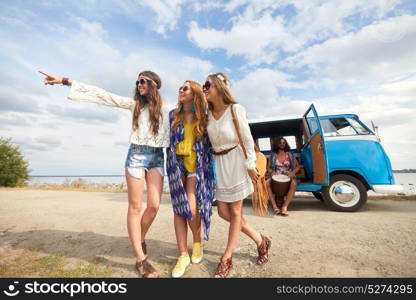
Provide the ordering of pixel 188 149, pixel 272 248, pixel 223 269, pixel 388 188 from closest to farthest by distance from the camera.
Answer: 1. pixel 223 269
2. pixel 188 149
3. pixel 272 248
4. pixel 388 188

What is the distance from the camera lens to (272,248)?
8.57ft

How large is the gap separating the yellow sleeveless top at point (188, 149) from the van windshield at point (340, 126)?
13.7ft

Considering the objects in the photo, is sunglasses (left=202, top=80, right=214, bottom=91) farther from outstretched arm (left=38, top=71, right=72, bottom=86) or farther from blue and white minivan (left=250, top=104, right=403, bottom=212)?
blue and white minivan (left=250, top=104, right=403, bottom=212)

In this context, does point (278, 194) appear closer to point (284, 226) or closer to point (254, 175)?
point (284, 226)

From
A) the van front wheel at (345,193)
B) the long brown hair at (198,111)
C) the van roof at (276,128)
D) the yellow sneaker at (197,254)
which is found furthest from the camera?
the van roof at (276,128)

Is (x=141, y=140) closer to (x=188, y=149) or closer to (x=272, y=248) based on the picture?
(x=188, y=149)

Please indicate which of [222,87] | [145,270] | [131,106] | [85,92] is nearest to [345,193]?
[222,87]

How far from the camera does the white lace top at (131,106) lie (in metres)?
2.13

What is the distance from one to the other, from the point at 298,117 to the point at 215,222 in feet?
11.7

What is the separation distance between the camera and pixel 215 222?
3.93 meters

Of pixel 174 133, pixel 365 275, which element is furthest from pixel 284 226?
pixel 174 133

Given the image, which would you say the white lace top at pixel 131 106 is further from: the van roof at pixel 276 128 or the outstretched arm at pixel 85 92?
the van roof at pixel 276 128

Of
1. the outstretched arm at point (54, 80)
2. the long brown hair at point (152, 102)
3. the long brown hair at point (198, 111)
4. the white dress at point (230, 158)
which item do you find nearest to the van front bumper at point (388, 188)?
the white dress at point (230, 158)

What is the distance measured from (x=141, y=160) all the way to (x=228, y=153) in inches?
33.5
